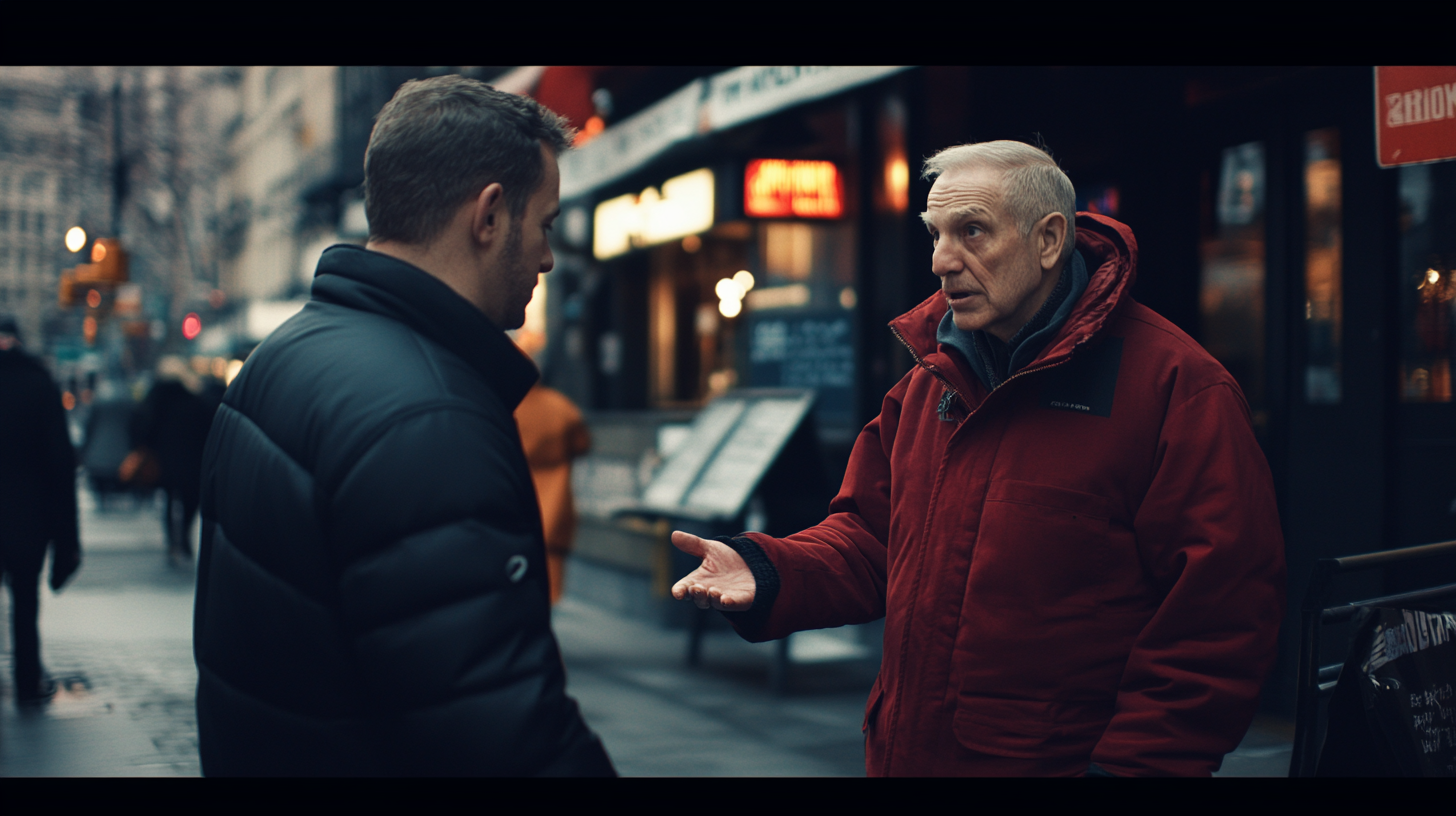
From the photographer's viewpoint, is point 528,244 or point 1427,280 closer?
point 528,244

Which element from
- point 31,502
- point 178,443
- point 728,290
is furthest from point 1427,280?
point 178,443

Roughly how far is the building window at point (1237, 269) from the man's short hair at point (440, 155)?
5587 millimetres

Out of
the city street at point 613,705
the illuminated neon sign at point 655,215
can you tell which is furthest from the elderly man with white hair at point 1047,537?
the illuminated neon sign at point 655,215

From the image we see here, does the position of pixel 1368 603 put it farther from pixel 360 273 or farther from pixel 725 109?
pixel 725 109

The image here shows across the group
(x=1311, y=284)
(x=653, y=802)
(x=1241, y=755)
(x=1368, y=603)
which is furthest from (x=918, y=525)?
(x=1311, y=284)

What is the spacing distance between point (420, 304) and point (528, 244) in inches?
8.1

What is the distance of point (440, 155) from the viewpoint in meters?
1.90

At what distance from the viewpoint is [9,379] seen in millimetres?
7801

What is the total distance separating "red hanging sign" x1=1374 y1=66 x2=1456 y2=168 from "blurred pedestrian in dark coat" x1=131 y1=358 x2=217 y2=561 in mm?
12891

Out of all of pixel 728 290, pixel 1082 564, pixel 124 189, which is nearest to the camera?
pixel 1082 564

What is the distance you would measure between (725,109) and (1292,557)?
4082 mm

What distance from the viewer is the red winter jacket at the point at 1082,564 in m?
2.23

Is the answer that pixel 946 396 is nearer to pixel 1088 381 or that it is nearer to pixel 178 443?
pixel 1088 381

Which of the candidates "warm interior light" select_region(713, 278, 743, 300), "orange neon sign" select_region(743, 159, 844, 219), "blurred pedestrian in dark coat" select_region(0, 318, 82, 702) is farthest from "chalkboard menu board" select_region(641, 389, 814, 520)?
"blurred pedestrian in dark coat" select_region(0, 318, 82, 702)
